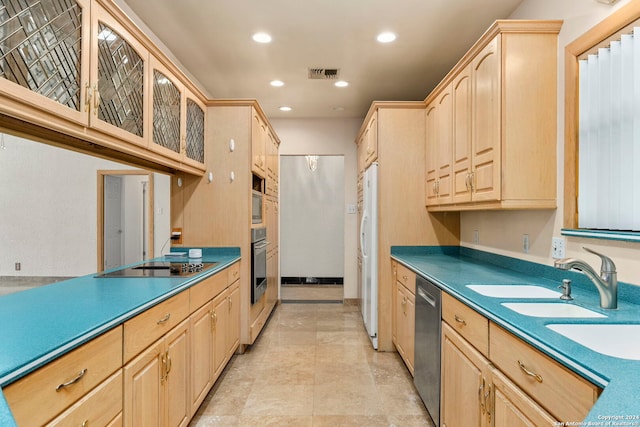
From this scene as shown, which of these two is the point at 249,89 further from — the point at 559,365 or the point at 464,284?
the point at 559,365

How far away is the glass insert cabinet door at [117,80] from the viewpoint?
5.38 feet


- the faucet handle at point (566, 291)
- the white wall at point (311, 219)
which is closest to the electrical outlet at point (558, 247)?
the faucet handle at point (566, 291)

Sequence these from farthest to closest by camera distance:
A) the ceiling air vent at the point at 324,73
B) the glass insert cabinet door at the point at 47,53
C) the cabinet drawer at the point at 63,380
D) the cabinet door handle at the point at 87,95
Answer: the ceiling air vent at the point at 324,73
the cabinet door handle at the point at 87,95
the glass insert cabinet door at the point at 47,53
the cabinet drawer at the point at 63,380

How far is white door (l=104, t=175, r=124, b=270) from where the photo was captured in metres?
2.43

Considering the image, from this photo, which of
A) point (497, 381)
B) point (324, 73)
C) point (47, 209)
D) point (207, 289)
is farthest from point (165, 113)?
point (497, 381)

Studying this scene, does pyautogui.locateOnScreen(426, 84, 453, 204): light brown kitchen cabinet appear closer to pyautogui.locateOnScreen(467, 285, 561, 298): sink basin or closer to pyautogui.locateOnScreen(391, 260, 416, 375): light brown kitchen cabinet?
pyautogui.locateOnScreen(391, 260, 416, 375): light brown kitchen cabinet

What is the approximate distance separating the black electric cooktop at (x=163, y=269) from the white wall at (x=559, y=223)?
215 centimetres

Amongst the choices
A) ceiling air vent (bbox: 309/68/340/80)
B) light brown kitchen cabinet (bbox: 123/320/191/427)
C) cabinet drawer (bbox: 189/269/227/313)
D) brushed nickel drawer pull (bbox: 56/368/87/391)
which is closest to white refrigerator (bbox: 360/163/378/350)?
ceiling air vent (bbox: 309/68/340/80)

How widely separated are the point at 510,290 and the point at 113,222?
8.38ft

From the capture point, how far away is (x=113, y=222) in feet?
8.27

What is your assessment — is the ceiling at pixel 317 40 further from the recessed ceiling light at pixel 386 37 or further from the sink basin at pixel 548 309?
the sink basin at pixel 548 309

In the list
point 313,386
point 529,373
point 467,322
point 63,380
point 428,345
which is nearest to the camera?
point 63,380

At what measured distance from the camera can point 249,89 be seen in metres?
4.22

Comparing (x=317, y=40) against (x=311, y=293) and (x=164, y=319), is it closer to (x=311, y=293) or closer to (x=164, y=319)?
(x=164, y=319)
